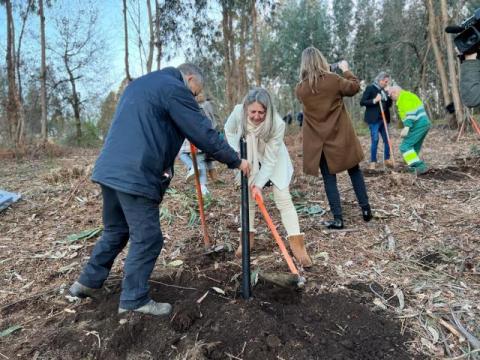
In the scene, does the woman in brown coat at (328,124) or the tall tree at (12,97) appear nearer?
the woman in brown coat at (328,124)

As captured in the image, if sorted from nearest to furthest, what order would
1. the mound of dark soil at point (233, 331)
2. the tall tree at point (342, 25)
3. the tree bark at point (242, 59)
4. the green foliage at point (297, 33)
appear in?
1. the mound of dark soil at point (233, 331)
2. the tree bark at point (242, 59)
3. the green foliage at point (297, 33)
4. the tall tree at point (342, 25)

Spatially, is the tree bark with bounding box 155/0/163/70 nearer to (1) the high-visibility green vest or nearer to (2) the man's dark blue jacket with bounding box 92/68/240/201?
(1) the high-visibility green vest

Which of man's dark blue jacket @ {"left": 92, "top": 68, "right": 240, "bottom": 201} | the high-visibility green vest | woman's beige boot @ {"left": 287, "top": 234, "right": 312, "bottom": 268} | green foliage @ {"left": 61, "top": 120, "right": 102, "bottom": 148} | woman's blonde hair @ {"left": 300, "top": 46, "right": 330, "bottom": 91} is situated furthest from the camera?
green foliage @ {"left": 61, "top": 120, "right": 102, "bottom": 148}

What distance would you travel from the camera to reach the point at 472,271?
3.05 meters

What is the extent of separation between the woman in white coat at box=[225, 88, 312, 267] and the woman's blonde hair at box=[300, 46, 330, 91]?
0.79 m

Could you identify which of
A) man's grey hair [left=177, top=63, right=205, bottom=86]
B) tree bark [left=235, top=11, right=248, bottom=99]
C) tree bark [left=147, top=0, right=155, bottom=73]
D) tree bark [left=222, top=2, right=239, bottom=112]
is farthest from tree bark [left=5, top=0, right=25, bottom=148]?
man's grey hair [left=177, top=63, right=205, bottom=86]

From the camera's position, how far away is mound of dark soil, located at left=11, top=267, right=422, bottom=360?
86.4 inches

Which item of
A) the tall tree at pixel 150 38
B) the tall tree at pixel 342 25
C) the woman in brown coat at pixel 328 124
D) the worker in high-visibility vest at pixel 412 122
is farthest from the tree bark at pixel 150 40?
the tall tree at pixel 342 25

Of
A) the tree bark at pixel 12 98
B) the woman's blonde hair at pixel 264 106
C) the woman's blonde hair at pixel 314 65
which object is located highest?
the tree bark at pixel 12 98

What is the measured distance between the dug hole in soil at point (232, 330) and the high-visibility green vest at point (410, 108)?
3964mm

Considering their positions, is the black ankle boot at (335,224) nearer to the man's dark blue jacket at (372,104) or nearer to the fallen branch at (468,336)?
the fallen branch at (468,336)

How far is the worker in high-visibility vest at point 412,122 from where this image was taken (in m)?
5.91

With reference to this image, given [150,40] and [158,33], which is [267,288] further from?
[158,33]

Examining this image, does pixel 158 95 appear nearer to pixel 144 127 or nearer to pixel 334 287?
pixel 144 127
